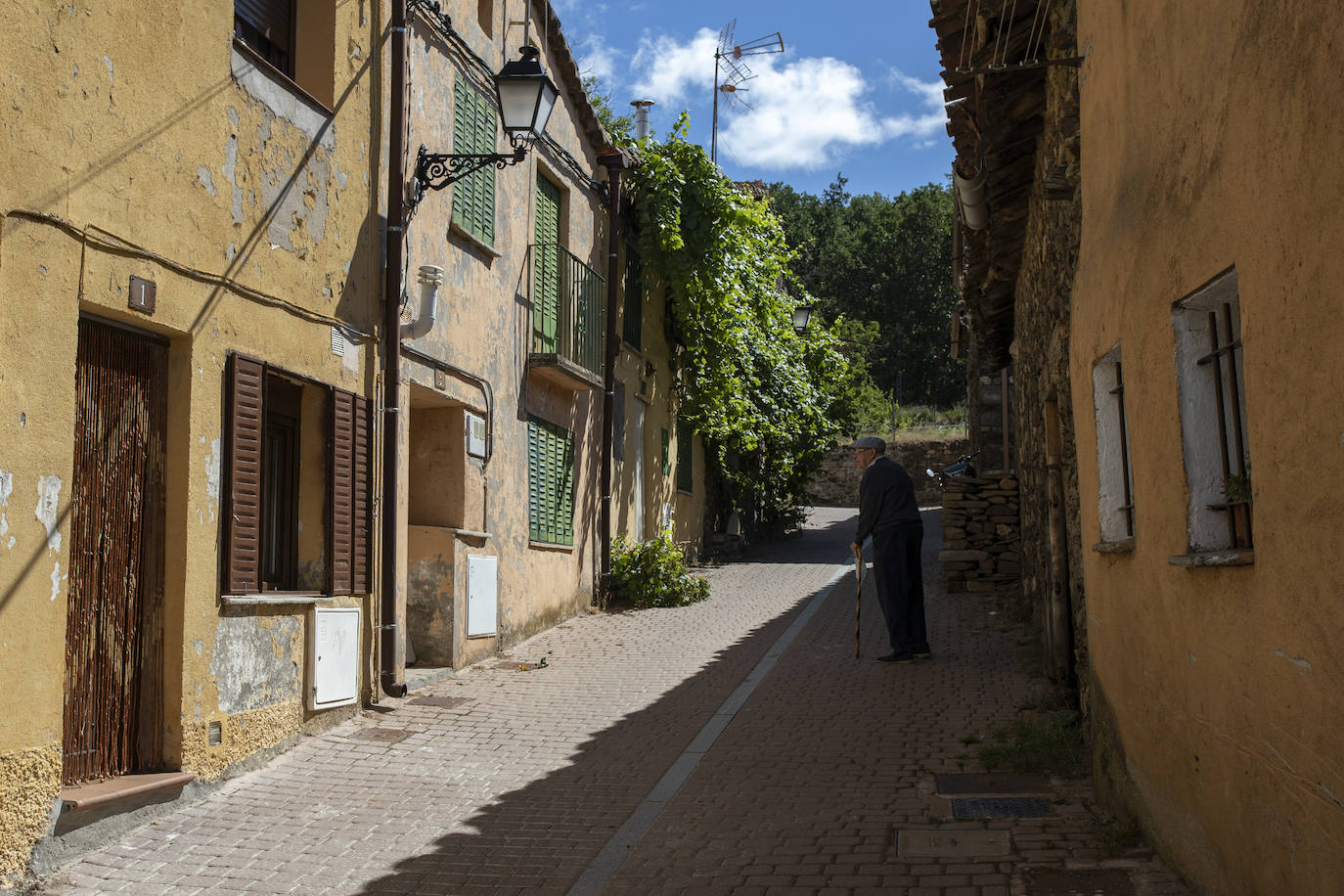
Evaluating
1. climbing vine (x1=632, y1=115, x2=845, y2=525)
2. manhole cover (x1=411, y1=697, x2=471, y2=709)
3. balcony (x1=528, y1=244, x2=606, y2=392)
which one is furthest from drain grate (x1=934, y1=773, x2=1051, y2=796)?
climbing vine (x1=632, y1=115, x2=845, y2=525)

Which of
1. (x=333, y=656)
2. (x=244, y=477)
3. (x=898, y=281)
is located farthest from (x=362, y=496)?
(x=898, y=281)

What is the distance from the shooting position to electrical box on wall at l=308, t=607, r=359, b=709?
26.1ft

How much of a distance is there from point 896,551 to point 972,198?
3.06 metres

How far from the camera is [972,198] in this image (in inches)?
361

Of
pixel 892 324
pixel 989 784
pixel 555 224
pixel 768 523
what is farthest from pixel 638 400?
pixel 892 324

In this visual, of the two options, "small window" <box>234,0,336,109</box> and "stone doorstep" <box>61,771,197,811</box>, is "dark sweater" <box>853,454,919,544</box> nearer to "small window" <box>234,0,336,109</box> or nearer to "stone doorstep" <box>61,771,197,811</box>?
"small window" <box>234,0,336,109</box>

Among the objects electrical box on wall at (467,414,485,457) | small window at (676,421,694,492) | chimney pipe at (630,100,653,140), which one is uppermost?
chimney pipe at (630,100,653,140)

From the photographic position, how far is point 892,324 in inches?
2015

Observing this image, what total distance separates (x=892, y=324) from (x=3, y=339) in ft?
157

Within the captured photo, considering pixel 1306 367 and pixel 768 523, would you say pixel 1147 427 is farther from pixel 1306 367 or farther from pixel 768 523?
pixel 768 523

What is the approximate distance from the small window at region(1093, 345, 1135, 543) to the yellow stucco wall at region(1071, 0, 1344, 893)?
1.35 feet

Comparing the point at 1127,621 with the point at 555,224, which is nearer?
the point at 1127,621

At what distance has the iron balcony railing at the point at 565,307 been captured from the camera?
42.3 ft

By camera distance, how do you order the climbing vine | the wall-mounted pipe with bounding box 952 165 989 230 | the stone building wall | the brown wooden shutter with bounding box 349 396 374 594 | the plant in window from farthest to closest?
the stone building wall, the climbing vine, the wall-mounted pipe with bounding box 952 165 989 230, the brown wooden shutter with bounding box 349 396 374 594, the plant in window
